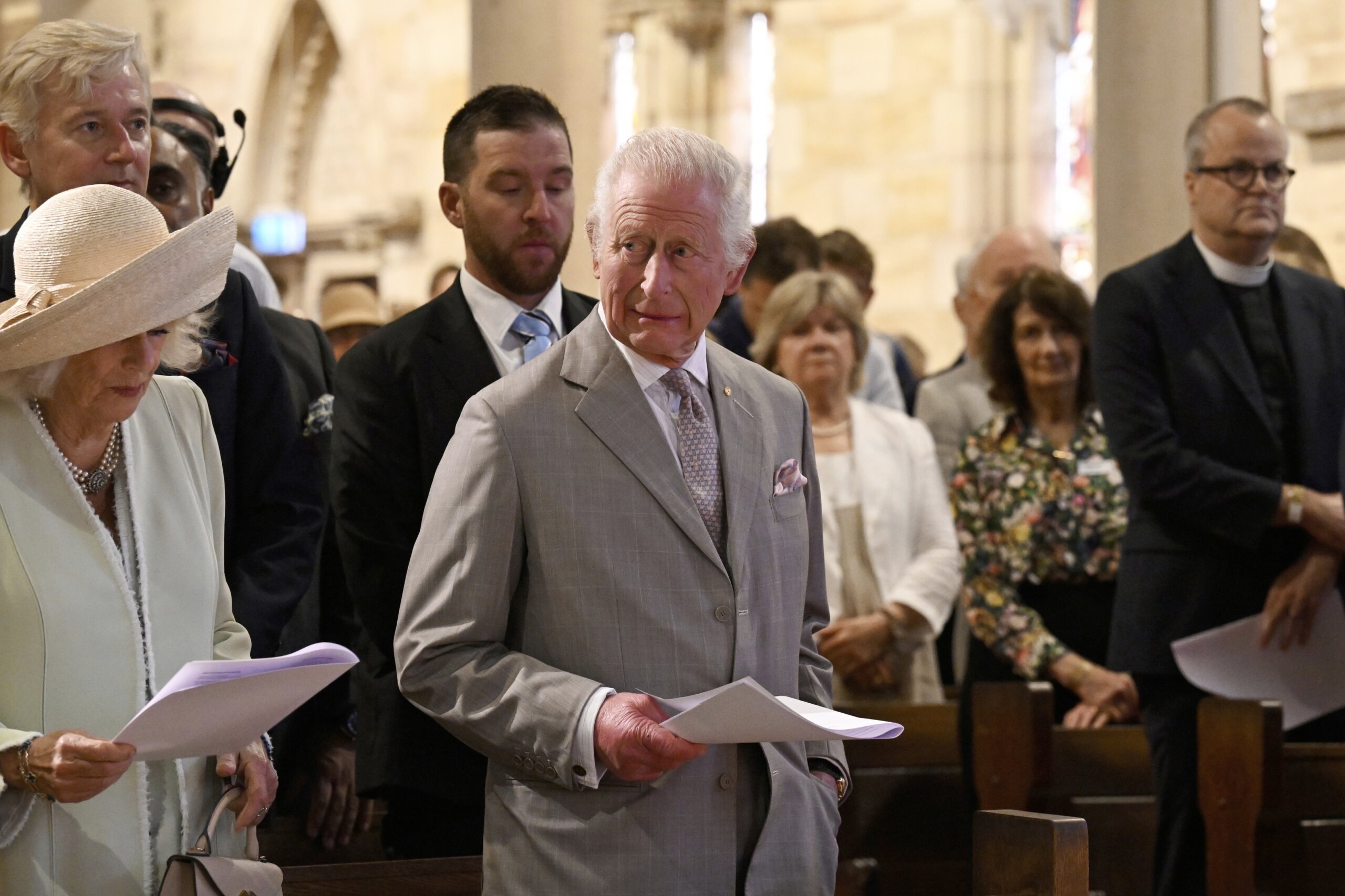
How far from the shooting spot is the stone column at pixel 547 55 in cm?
612

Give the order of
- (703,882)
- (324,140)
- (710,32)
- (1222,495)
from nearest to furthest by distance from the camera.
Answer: (703,882) < (1222,495) < (710,32) < (324,140)

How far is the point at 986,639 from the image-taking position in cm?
548

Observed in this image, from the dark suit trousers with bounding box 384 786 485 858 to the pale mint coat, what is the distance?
2.60 feet

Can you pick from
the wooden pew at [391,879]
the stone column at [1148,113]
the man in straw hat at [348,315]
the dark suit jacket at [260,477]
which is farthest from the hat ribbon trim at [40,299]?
the man in straw hat at [348,315]

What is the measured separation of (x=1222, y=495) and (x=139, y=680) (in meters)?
2.91

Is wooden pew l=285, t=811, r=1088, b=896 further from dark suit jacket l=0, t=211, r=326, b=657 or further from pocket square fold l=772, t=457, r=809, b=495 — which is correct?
pocket square fold l=772, t=457, r=809, b=495

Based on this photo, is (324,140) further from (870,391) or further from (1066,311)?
(1066,311)

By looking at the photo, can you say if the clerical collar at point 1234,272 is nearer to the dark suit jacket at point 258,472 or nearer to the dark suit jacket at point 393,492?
the dark suit jacket at point 393,492

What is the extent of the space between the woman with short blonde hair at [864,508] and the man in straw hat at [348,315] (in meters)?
2.90

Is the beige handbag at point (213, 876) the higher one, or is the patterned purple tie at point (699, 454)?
the patterned purple tie at point (699, 454)

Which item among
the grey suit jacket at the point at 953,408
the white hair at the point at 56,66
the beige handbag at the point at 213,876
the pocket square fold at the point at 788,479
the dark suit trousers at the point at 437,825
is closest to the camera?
the beige handbag at the point at 213,876

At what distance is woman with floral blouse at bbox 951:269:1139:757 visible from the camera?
17.8ft

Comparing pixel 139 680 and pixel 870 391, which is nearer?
pixel 139 680

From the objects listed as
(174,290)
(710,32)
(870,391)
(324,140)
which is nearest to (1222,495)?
(870,391)
